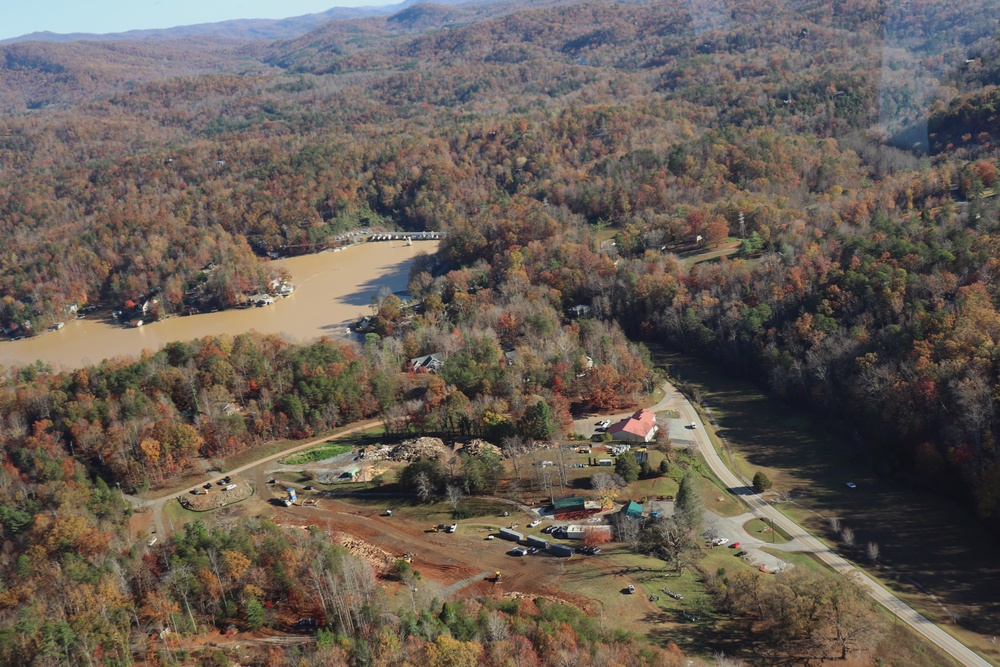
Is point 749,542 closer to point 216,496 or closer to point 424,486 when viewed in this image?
point 424,486

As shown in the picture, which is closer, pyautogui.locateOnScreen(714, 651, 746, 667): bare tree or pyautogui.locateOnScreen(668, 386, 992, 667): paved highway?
pyautogui.locateOnScreen(714, 651, 746, 667): bare tree

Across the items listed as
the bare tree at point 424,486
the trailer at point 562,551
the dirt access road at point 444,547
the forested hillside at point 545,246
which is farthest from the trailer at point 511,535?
the forested hillside at point 545,246

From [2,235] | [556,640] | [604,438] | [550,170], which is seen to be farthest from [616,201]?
[2,235]

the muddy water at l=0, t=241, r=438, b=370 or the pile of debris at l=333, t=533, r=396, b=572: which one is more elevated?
the muddy water at l=0, t=241, r=438, b=370

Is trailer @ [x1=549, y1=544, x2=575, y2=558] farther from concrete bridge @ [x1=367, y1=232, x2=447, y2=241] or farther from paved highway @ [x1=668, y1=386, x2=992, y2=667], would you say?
concrete bridge @ [x1=367, y1=232, x2=447, y2=241]

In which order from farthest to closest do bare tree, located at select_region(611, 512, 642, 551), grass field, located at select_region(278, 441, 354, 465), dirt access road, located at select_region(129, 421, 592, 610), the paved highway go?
grass field, located at select_region(278, 441, 354, 465) → bare tree, located at select_region(611, 512, 642, 551) → dirt access road, located at select_region(129, 421, 592, 610) → the paved highway

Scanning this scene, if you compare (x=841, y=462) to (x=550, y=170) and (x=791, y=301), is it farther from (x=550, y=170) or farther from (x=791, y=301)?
(x=550, y=170)

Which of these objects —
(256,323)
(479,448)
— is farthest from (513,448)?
(256,323)

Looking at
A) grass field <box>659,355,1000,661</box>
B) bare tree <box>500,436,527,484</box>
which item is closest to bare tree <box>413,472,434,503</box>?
bare tree <box>500,436,527,484</box>
